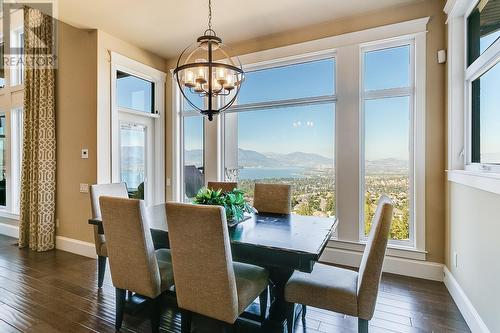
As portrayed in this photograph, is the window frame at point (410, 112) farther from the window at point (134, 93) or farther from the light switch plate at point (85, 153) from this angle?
the light switch plate at point (85, 153)

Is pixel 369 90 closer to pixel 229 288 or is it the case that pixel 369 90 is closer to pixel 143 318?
pixel 229 288

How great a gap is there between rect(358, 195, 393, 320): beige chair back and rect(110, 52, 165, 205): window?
11.6ft

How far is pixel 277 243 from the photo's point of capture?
5.73 feet

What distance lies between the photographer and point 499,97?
1952mm

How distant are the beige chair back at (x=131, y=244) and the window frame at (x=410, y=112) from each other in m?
2.57

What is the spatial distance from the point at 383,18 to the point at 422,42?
544 millimetres

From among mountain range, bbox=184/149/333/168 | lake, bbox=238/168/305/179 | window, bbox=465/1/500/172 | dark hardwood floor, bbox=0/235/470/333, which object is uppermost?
window, bbox=465/1/500/172

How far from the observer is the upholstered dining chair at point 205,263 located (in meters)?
1.49

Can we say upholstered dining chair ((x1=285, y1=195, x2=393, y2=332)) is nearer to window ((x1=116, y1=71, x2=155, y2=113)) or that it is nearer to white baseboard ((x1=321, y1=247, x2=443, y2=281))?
white baseboard ((x1=321, y1=247, x2=443, y2=281))

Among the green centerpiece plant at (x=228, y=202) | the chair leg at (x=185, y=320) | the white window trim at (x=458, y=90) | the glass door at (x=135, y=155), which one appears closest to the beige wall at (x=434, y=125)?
the white window trim at (x=458, y=90)

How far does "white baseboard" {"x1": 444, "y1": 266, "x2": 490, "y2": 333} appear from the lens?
6.33 ft

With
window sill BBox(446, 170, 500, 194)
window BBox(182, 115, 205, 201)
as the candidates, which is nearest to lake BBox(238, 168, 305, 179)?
window BBox(182, 115, 205, 201)

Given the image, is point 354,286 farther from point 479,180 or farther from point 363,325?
point 479,180

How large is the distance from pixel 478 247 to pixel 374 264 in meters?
1.15
